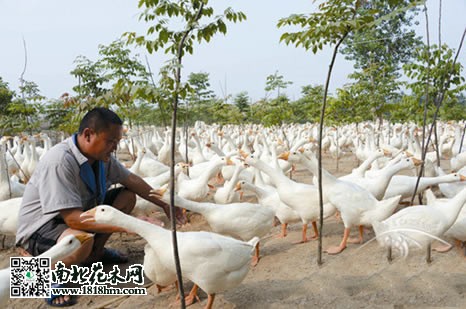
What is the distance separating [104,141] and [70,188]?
0.59 metres

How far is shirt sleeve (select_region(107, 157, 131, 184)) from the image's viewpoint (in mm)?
4805

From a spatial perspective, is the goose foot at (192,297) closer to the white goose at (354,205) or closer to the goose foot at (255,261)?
the goose foot at (255,261)

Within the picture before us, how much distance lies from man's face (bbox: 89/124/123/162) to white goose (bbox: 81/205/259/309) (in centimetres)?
73

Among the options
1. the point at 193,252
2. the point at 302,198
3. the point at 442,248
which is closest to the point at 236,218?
the point at 302,198

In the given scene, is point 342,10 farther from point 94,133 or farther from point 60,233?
point 60,233

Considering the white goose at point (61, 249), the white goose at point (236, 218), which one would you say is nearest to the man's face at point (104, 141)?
the white goose at point (61, 249)

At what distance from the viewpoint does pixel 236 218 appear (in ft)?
16.4

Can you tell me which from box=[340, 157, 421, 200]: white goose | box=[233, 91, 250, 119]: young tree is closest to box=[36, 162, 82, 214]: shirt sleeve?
box=[340, 157, 421, 200]: white goose

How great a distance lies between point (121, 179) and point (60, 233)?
112 centimetres

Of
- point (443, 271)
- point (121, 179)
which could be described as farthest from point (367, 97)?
point (121, 179)

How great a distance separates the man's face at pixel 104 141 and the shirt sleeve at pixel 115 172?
80 centimetres

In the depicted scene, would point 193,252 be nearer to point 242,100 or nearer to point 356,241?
point 356,241

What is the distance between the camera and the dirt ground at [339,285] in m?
3.96

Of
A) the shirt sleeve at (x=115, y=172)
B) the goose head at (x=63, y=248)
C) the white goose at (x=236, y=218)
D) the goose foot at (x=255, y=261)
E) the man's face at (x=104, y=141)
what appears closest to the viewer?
the goose head at (x=63, y=248)
